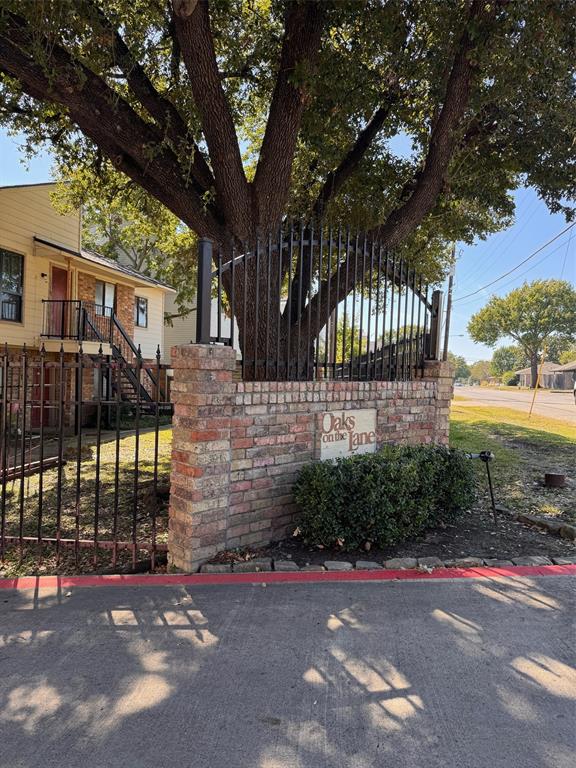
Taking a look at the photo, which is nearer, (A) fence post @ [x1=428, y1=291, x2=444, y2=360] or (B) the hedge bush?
(B) the hedge bush

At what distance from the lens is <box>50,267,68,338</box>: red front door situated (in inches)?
533

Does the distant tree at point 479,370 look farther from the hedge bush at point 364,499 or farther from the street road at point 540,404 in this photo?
the hedge bush at point 364,499

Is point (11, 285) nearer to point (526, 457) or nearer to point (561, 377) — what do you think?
point (526, 457)

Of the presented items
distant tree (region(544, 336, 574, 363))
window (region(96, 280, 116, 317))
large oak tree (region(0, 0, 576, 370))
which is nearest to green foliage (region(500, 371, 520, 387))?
distant tree (region(544, 336, 574, 363))

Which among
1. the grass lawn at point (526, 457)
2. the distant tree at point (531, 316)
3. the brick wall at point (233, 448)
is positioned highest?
the distant tree at point (531, 316)

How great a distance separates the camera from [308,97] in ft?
18.1

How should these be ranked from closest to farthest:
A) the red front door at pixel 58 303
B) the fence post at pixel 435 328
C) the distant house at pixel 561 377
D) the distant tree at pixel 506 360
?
the fence post at pixel 435 328
the red front door at pixel 58 303
the distant house at pixel 561 377
the distant tree at pixel 506 360

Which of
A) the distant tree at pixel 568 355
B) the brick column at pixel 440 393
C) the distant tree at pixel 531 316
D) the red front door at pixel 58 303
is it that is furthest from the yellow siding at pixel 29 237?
the distant tree at pixel 568 355

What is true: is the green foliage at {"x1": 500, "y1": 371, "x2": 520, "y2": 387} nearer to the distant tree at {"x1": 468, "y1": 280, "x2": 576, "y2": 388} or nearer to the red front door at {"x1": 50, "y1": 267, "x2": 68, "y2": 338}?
the distant tree at {"x1": 468, "y1": 280, "x2": 576, "y2": 388}

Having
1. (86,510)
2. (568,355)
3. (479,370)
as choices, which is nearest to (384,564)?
(86,510)

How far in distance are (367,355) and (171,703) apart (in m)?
3.72

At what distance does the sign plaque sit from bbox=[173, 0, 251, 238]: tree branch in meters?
2.32

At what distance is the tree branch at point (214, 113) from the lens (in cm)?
503

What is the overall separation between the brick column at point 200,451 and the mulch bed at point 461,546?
326 mm
